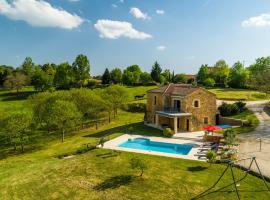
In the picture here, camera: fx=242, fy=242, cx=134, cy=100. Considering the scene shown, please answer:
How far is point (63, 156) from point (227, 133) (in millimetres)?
18635

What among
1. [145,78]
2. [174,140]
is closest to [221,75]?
[145,78]

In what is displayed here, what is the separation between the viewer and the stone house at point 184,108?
36812mm

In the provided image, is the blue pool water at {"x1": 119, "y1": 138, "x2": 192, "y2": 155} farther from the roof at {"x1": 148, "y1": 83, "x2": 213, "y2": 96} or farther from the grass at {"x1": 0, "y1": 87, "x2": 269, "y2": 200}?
the roof at {"x1": 148, "y1": 83, "x2": 213, "y2": 96}

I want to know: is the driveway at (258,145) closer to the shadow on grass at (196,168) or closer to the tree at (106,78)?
the shadow on grass at (196,168)

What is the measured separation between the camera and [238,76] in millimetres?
88125

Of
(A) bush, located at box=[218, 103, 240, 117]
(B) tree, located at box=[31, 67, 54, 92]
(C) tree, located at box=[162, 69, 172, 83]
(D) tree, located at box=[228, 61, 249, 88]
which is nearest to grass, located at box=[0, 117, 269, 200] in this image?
(A) bush, located at box=[218, 103, 240, 117]

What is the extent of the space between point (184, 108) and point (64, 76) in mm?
54995

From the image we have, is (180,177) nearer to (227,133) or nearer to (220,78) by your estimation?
(227,133)

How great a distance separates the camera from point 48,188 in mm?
19594

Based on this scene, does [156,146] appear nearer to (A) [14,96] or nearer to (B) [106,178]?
(B) [106,178]

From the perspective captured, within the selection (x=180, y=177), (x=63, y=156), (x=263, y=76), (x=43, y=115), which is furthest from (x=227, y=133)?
(x=263, y=76)

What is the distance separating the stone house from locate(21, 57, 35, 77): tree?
7419cm

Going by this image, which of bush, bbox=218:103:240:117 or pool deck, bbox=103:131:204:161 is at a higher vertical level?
bush, bbox=218:103:240:117

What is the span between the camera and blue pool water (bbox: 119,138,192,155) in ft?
95.8
